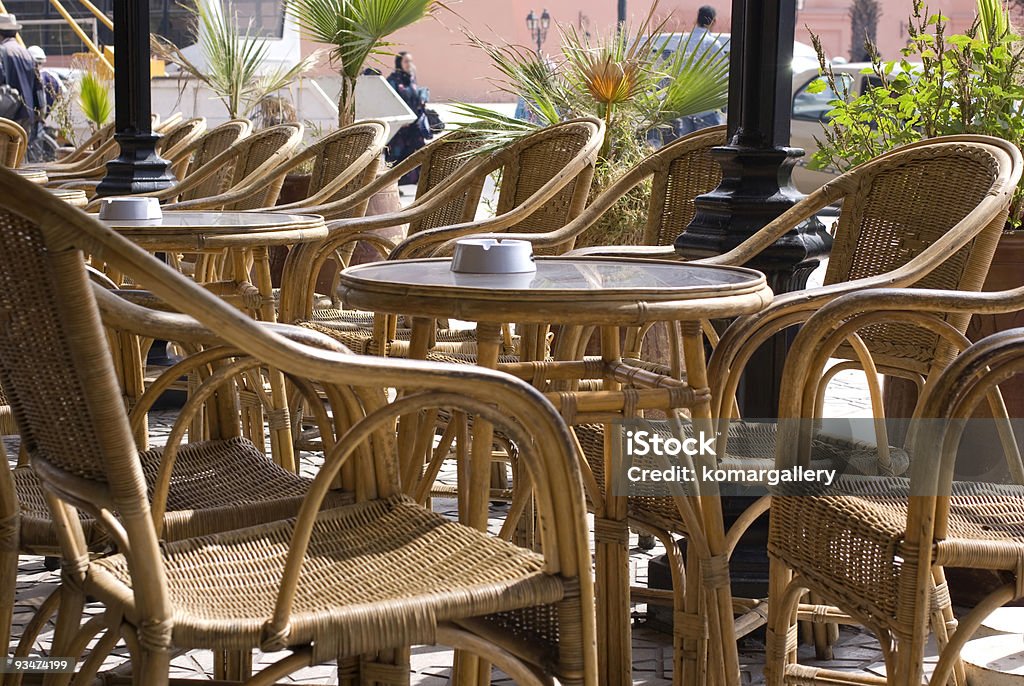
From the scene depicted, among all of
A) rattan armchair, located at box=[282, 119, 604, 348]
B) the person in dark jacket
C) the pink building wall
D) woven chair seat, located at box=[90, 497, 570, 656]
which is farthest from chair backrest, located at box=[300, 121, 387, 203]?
the pink building wall

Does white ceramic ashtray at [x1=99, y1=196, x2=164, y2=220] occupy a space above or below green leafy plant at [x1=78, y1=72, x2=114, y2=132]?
below

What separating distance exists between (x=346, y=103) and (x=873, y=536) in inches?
210

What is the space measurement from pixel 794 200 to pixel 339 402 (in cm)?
149

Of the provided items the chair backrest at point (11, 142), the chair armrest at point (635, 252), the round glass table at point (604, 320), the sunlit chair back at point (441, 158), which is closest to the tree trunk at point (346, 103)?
the chair backrest at point (11, 142)

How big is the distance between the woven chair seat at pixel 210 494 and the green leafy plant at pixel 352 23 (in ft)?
15.6

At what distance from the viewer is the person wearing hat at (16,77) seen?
838cm

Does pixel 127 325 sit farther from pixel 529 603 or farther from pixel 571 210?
pixel 571 210

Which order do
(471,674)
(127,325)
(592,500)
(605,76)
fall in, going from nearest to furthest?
1. (127,325)
2. (471,674)
3. (592,500)
4. (605,76)

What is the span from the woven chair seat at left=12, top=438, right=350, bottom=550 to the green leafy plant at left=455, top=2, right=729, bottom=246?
2.34 meters

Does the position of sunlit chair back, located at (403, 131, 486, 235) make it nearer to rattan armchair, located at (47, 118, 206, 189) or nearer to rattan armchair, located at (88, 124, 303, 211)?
rattan armchair, located at (88, 124, 303, 211)

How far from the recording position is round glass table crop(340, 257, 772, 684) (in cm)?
167

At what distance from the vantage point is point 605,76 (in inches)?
176

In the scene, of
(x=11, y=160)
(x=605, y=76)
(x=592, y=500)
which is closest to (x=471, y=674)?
(x=592, y=500)

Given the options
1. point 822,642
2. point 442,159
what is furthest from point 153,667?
point 442,159
